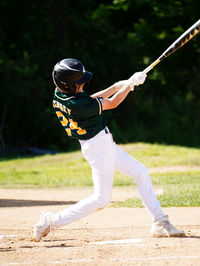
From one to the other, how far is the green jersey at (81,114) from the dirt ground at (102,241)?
1172mm

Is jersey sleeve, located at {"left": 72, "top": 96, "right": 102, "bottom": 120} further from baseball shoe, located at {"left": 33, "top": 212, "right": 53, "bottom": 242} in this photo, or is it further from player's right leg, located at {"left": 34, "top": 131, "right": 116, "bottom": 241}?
baseball shoe, located at {"left": 33, "top": 212, "right": 53, "bottom": 242}

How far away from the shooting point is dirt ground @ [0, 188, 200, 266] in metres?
5.05

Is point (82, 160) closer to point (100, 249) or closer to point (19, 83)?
point (19, 83)

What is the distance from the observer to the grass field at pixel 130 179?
9922mm

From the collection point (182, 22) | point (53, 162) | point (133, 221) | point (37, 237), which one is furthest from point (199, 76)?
point (37, 237)

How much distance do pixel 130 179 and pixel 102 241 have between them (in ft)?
24.7

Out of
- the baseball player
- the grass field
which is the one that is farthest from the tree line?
the baseball player

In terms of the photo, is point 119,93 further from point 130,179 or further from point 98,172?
point 130,179

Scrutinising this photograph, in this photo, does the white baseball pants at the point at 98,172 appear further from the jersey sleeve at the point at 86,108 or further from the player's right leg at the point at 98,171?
the jersey sleeve at the point at 86,108

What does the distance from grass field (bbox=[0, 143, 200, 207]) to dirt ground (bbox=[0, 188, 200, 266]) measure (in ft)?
4.39

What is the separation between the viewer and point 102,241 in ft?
19.5

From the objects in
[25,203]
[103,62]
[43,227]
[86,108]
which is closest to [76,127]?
[86,108]

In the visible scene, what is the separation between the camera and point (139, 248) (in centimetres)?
547

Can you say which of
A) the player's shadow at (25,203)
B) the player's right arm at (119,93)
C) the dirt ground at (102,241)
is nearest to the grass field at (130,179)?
the player's shadow at (25,203)
